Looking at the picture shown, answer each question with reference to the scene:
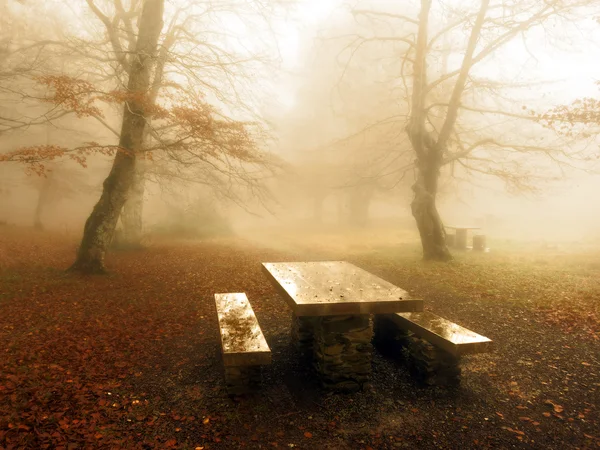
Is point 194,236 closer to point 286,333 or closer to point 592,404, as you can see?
point 286,333

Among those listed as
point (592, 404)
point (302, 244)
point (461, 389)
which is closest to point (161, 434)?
point (461, 389)

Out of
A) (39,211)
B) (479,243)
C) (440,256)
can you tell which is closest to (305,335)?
(440,256)

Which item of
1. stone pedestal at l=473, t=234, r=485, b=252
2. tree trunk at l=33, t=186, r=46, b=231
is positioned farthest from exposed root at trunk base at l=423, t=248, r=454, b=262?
tree trunk at l=33, t=186, r=46, b=231

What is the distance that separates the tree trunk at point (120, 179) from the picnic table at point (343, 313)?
668 cm

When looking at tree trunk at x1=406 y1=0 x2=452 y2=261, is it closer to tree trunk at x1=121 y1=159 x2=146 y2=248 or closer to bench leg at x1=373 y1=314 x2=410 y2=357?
bench leg at x1=373 y1=314 x2=410 y2=357

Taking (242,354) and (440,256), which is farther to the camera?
(440,256)

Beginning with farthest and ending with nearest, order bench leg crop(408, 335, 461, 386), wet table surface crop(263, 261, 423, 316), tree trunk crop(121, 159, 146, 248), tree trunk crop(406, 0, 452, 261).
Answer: tree trunk crop(121, 159, 146, 248), tree trunk crop(406, 0, 452, 261), bench leg crop(408, 335, 461, 386), wet table surface crop(263, 261, 423, 316)

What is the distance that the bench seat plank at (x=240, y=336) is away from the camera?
4379 millimetres

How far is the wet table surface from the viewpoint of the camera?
170 inches

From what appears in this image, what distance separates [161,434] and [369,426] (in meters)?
2.12

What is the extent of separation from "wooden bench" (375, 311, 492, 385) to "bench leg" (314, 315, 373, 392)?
778 millimetres

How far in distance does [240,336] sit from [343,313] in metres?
1.40

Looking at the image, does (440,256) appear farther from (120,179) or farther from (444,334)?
(120,179)

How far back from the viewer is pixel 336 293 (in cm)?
472
